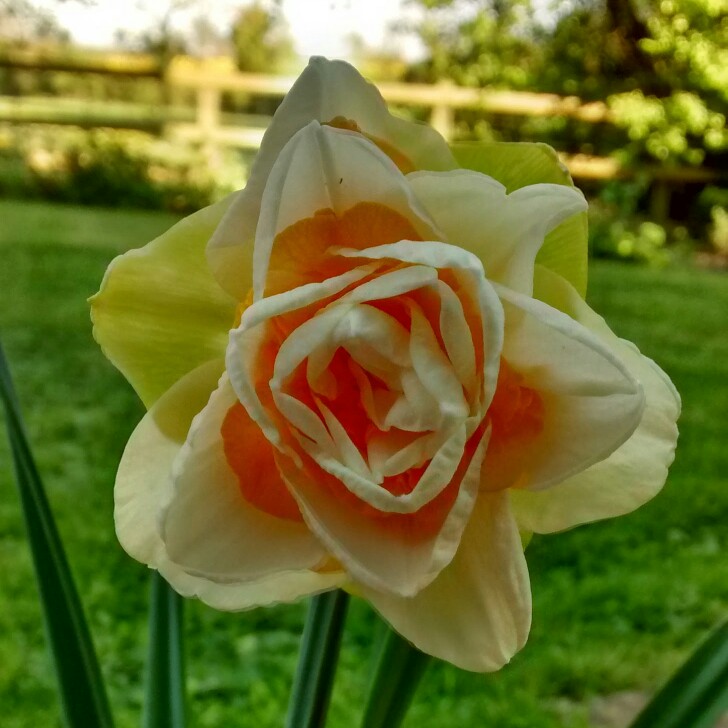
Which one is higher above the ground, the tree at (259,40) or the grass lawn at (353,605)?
the tree at (259,40)

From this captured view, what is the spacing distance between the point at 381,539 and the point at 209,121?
2.13 meters

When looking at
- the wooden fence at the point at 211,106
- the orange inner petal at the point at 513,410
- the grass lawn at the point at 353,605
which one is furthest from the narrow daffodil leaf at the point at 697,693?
the wooden fence at the point at 211,106

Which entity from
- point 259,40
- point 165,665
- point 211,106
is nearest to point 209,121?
point 211,106

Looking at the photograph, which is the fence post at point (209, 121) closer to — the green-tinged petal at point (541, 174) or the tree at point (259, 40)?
the tree at point (259, 40)

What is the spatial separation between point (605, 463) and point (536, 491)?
0.08 ft

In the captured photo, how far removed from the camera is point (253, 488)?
0.23m

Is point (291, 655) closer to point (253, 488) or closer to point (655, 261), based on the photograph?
point (253, 488)

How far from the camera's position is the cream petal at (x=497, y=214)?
0.22 meters

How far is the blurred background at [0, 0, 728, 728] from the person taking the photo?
3.39ft

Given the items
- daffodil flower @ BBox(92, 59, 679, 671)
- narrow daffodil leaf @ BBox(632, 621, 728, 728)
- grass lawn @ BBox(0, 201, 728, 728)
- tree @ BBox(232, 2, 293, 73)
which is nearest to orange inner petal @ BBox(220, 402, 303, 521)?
daffodil flower @ BBox(92, 59, 679, 671)

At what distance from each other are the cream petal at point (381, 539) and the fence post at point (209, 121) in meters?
2.05

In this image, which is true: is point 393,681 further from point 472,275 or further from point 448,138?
point 448,138

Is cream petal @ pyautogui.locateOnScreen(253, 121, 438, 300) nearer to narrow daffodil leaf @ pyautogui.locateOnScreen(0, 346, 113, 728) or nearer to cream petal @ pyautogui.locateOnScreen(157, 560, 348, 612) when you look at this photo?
cream petal @ pyautogui.locateOnScreen(157, 560, 348, 612)

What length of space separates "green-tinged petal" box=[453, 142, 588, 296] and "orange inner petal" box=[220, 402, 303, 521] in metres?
0.10
